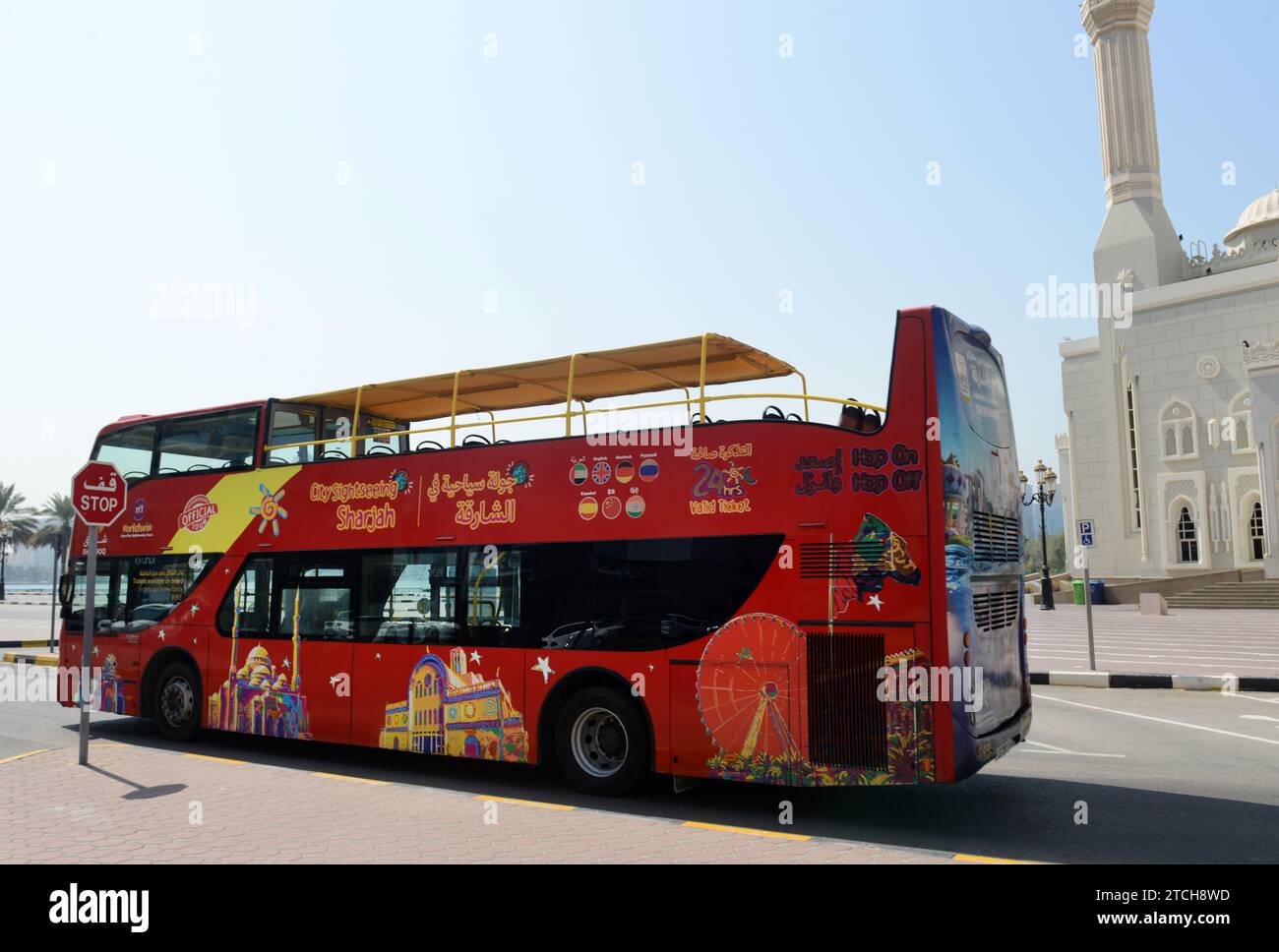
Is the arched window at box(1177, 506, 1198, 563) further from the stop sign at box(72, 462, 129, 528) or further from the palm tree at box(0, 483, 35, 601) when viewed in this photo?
the palm tree at box(0, 483, 35, 601)

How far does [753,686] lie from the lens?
281 inches

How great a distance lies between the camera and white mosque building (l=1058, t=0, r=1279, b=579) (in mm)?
44844

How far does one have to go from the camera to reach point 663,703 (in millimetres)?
7520

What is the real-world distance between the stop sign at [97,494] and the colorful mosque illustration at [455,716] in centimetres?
359

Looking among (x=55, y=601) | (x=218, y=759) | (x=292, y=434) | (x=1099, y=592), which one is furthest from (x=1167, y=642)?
(x=55, y=601)

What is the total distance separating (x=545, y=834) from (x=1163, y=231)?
181 feet

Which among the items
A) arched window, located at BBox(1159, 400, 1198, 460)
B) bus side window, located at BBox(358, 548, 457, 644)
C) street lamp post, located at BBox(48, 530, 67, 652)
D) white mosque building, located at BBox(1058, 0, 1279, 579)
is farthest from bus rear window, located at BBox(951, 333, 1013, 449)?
arched window, located at BBox(1159, 400, 1198, 460)

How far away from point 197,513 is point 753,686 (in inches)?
289

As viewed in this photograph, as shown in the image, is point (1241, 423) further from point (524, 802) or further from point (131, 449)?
point (131, 449)

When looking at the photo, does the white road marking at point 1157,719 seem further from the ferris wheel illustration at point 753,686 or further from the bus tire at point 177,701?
the bus tire at point 177,701

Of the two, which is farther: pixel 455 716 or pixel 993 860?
pixel 455 716

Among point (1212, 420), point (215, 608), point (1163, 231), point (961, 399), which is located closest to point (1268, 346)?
point (1212, 420)

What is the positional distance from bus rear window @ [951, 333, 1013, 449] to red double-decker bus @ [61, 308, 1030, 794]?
1.4 inches

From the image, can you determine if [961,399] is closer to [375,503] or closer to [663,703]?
[663,703]
